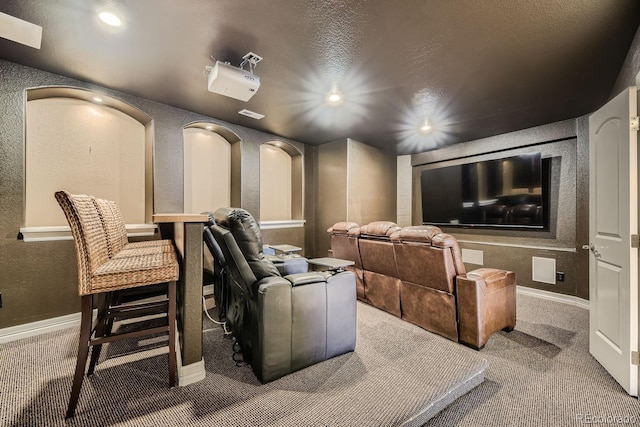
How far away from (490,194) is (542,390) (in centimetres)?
320

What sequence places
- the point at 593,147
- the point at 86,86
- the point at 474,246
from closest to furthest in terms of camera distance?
the point at 593,147 < the point at 86,86 < the point at 474,246

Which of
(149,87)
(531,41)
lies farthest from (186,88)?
(531,41)

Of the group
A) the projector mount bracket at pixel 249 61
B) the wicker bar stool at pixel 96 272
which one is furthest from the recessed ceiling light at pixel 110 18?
the wicker bar stool at pixel 96 272

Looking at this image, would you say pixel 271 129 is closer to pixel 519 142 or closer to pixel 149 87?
pixel 149 87

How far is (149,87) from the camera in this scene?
9.22ft

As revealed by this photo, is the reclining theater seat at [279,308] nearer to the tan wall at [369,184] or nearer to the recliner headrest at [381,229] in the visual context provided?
the recliner headrest at [381,229]

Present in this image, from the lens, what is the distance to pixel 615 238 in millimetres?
1867

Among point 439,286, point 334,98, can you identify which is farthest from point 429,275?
point 334,98

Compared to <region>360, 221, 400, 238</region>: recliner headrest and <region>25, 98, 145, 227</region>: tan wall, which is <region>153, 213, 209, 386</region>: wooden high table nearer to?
<region>360, 221, 400, 238</region>: recliner headrest

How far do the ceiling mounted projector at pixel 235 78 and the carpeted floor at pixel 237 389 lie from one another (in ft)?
7.45

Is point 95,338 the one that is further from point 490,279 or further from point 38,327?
Result: point 490,279

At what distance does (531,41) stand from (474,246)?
10.7 ft

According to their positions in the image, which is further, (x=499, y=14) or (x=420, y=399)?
(x=499, y=14)

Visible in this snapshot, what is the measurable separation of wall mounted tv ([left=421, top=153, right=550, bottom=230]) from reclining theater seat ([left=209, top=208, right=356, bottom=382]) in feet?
11.2
